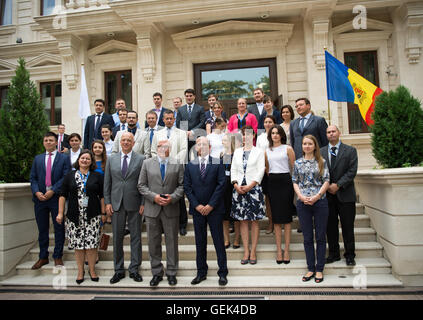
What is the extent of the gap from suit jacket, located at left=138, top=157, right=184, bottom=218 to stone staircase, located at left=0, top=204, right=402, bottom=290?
1.02 m

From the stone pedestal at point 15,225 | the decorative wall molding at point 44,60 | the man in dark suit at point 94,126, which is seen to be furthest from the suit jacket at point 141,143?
the decorative wall molding at point 44,60

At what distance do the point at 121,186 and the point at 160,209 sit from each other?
74 cm

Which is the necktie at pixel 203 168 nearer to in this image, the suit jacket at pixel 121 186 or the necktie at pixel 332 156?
the suit jacket at pixel 121 186

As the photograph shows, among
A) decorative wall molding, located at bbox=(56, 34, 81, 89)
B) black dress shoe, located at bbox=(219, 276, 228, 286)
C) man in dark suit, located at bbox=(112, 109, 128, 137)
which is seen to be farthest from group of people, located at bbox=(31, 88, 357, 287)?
decorative wall molding, located at bbox=(56, 34, 81, 89)

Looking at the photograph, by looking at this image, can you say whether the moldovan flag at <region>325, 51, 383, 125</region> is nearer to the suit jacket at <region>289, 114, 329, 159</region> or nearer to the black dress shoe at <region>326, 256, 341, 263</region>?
the suit jacket at <region>289, 114, 329, 159</region>

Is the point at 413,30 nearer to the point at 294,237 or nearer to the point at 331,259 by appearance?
the point at 294,237

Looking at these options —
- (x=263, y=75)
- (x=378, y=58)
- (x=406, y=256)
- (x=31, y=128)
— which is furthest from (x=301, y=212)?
(x=378, y=58)

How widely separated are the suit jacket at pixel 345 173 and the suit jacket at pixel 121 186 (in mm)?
3062

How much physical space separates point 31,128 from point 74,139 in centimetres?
86

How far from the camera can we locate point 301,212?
14.6 feet

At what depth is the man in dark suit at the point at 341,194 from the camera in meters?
4.63

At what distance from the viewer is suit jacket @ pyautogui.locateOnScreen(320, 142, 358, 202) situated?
4.62 metres

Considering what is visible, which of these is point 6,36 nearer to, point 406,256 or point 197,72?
point 197,72
